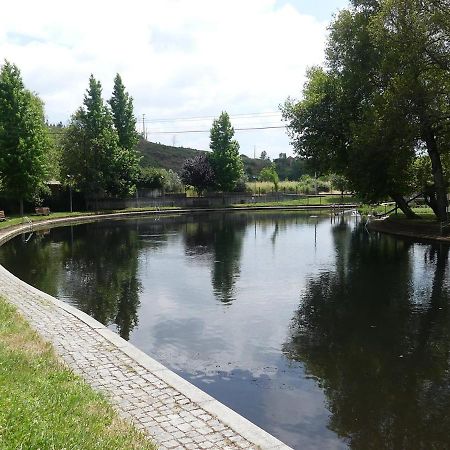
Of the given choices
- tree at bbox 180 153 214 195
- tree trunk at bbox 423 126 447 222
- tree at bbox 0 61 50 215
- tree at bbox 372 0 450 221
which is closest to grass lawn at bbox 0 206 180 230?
tree at bbox 0 61 50 215

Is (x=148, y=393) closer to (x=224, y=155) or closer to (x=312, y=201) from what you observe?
(x=224, y=155)

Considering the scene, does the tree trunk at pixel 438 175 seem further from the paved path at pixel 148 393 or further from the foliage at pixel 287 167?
the foliage at pixel 287 167

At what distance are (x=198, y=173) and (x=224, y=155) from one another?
13.7 feet

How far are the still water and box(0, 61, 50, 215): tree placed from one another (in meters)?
16.3

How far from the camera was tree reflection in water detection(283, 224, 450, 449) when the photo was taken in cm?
649

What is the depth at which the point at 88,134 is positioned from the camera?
49.9 m

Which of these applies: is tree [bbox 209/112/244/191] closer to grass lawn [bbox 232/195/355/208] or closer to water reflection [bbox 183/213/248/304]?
grass lawn [bbox 232/195/355/208]

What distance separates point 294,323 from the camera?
11156 millimetres

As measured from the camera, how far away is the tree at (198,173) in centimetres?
6250

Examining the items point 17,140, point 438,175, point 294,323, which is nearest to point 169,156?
point 17,140

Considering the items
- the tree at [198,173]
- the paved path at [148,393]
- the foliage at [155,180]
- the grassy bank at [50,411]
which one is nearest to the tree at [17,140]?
the foliage at [155,180]

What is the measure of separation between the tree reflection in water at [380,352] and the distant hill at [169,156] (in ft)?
287

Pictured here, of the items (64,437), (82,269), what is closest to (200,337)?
(64,437)

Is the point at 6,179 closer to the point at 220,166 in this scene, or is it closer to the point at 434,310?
the point at 220,166
